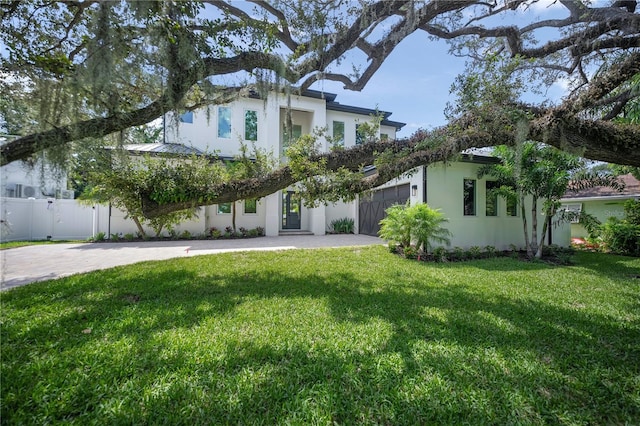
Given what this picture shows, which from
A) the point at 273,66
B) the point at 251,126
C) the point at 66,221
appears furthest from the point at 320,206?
the point at 66,221

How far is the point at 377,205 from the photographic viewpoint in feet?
42.8

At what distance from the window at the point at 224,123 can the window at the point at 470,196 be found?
1135 centimetres

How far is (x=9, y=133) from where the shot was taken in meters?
3.83

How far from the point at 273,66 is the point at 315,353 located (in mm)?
4177

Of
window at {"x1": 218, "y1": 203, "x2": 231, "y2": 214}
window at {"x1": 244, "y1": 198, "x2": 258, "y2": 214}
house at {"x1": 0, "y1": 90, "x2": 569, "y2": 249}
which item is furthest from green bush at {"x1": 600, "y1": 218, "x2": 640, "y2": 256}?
window at {"x1": 218, "y1": 203, "x2": 231, "y2": 214}

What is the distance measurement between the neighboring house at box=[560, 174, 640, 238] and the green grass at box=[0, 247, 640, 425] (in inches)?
392

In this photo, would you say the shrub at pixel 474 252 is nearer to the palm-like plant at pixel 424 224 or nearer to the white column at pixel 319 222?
the palm-like plant at pixel 424 224

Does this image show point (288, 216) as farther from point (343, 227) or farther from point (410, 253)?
point (410, 253)

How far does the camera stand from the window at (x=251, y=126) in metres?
14.0

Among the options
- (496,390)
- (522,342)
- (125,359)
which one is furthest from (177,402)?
(522,342)

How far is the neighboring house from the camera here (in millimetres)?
11578

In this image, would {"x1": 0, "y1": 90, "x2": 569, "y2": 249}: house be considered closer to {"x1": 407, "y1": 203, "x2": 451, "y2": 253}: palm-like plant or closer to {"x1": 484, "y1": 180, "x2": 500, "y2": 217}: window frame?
{"x1": 484, "y1": 180, "x2": 500, "y2": 217}: window frame

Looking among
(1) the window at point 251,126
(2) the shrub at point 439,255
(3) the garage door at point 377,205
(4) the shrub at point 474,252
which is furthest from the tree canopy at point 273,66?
(1) the window at point 251,126

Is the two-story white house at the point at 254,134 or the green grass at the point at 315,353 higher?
the two-story white house at the point at 254,134
